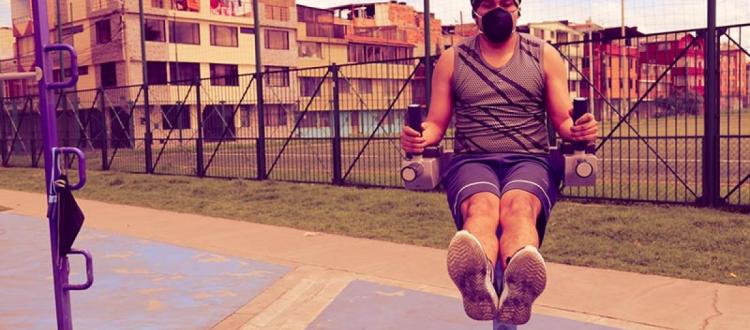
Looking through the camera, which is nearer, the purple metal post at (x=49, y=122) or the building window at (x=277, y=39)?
the purple metal post at (x=49, y=122)

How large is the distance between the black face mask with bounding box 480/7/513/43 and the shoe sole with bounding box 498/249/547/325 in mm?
1145

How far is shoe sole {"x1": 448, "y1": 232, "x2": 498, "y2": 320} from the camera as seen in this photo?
2.86m

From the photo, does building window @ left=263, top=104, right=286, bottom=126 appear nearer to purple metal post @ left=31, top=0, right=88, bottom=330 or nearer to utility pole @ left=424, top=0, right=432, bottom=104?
utility pole @ left=424, top=0, right=432, bottom=104

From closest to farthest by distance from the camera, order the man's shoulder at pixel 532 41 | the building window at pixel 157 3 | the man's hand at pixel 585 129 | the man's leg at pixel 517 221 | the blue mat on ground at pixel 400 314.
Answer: the man's leg at pixel 517 221 → the man's hand at pixel 585 129 → the man's shoulder at pixel 532 41 → the blue mat on ground at pixel 400 314 → the building window at pixel 157 3

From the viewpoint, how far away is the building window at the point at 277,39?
5000cm

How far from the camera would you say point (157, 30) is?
43.9m

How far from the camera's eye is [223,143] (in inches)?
682

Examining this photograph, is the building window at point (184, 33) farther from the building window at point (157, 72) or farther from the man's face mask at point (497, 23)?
the man's face mask at point (497, 23)

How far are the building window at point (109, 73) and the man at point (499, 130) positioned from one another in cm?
4263

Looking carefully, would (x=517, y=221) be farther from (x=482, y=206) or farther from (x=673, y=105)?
(x=673, y=105)

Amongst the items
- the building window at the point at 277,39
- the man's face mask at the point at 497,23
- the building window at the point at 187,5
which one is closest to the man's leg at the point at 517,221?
the man's face mask at the point at 497,23

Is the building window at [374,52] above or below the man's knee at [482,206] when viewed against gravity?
above

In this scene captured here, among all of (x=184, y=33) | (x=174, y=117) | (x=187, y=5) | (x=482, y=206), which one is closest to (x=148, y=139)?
(x=174, y=117)

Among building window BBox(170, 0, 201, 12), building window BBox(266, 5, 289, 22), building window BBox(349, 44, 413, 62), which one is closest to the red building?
building window BBox(170, 0, 201, 12)
